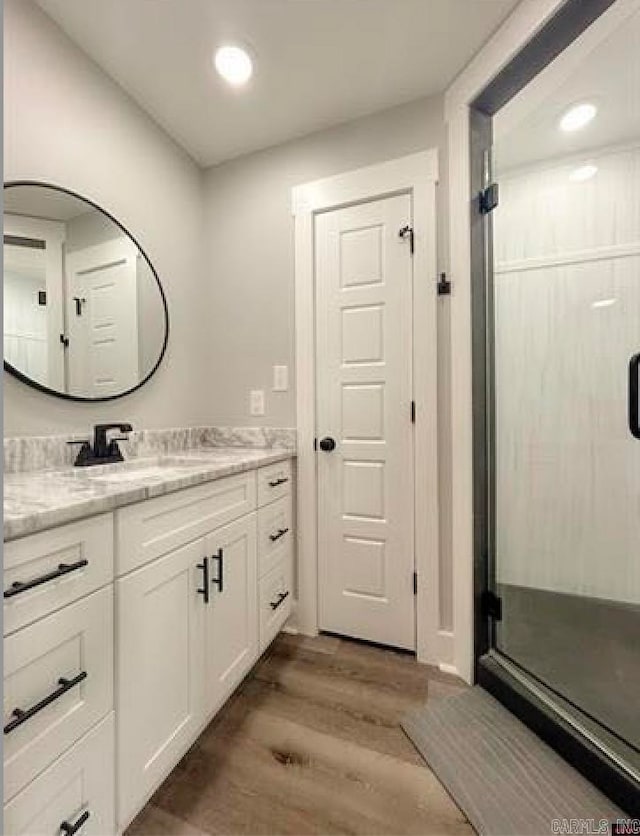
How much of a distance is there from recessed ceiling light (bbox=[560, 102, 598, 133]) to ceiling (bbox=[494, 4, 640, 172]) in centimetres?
2

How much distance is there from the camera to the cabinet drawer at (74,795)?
79cm

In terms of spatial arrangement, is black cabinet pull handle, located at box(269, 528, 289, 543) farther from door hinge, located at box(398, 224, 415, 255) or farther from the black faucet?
door hinge, located at box(398, 224, 415, 255)

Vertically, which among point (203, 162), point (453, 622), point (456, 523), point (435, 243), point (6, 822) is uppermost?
point (203, 162)

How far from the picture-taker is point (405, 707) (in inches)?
60.1

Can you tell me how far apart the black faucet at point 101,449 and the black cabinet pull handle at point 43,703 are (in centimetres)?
80

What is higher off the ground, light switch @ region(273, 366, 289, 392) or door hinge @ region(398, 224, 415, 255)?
door hinge @ region(398, 224, 415, 255)

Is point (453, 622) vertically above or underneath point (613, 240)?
underneath

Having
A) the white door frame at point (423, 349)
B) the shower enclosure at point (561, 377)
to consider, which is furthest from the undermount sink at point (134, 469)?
the shower enclosure at point (561, 377)

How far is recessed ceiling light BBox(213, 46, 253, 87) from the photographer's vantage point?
1587 millimetres

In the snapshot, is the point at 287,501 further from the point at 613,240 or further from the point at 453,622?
the point at 613,240

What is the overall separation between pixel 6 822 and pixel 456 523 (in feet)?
5.07

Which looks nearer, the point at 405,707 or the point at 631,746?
the point at 631,746

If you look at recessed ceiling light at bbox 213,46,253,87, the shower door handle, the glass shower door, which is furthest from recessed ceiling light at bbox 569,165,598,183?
recessed ceiling light at bbox 213,46,253,87

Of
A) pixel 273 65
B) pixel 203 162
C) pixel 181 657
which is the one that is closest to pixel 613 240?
pixel 273 65
